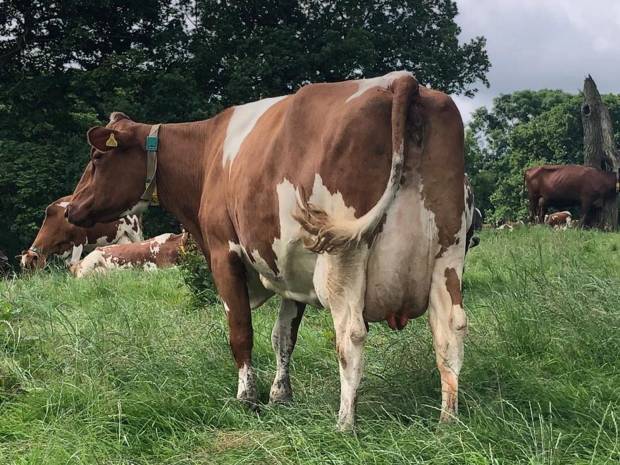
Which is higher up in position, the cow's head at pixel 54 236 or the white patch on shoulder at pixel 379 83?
the white patch on shoulder at pixel 379 83

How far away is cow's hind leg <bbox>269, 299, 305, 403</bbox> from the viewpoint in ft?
13.4

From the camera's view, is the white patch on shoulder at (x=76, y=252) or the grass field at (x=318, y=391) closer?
the grass field at (x=318, y=391)

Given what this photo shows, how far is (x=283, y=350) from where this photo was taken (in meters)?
4.27

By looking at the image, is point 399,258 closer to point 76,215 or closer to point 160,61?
point 76,215

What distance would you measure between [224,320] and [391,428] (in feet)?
9.82

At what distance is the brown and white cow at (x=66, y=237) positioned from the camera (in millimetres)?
13602

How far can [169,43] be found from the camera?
21.5m

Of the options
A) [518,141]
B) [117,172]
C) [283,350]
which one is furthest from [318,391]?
[518,141]

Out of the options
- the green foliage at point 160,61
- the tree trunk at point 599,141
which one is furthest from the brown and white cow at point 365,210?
the green foliage at point 160,61

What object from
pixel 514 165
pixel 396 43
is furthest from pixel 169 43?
pixel 514 165

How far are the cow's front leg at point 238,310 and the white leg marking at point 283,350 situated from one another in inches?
6.6

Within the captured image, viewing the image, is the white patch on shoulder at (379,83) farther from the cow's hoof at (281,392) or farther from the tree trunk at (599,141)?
the tree trunk at (599,141)

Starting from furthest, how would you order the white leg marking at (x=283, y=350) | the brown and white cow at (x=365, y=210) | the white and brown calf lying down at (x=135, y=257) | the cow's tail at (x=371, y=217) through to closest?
1. the white and brown calf lying down at (x=135, y=257)
2. the white leg marking at (x=283, y=350)
3. the brown and white cow at (x=365, y=210)
4. the cow's tail at (x=371, y=217)

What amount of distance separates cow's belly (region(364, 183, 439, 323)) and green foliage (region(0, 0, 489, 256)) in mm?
16991
